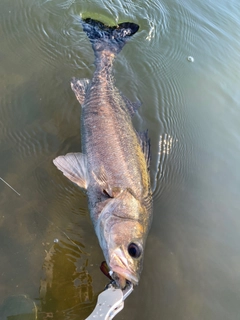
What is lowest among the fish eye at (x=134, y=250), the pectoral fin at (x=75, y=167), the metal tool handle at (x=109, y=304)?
the pectoral fin at (x=75, y=167)

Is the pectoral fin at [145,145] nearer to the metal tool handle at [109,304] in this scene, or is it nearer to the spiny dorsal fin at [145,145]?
the spiny dorsal fin at [145,145]

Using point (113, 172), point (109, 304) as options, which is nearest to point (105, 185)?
point (113, 172)

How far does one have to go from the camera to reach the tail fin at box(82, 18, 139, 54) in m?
4.95

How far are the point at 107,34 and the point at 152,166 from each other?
2428mm

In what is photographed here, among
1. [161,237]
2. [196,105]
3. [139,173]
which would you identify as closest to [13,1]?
[196,105]

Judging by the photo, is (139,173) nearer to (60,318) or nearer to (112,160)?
(112,160)

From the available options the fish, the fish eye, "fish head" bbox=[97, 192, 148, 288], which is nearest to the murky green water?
the fish

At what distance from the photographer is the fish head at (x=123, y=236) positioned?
9.16 ft

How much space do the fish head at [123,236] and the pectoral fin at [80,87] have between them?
5.11ft

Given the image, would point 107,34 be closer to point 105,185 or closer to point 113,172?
point 113,172

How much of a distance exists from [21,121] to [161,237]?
229cm

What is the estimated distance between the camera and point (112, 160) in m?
3.41

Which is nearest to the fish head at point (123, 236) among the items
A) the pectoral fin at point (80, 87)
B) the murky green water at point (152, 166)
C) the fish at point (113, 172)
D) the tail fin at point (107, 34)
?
the fish at point (113, 172)

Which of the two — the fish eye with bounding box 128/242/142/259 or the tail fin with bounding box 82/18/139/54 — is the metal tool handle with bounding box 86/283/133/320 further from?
the tail fin with bounding box 82/18/139/54
